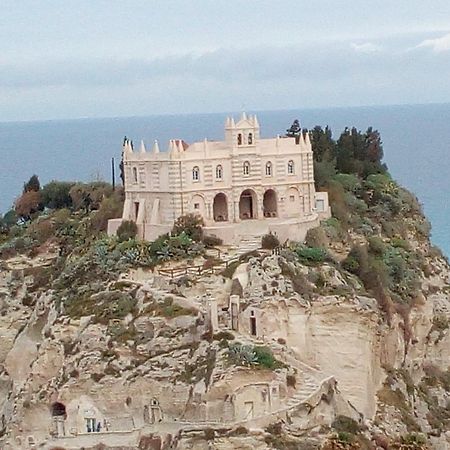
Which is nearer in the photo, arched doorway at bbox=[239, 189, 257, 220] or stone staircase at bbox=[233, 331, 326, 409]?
stone staircase at bbox=[233, 331, 326, 409]

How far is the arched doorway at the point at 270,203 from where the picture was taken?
69.0m

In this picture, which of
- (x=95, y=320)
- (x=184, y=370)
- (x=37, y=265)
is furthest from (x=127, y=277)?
(x=37, y=265)

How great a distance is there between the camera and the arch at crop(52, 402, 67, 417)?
58.3 meters

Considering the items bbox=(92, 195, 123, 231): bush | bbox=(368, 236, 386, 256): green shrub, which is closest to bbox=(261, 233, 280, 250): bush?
bbox=(368, 236, 386, 256): green shrub

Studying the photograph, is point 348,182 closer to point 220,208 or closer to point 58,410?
point 220,208

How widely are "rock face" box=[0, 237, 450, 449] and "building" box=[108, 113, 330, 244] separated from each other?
181 inches

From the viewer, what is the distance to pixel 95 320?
60.2m

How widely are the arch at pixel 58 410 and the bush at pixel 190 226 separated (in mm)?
10656

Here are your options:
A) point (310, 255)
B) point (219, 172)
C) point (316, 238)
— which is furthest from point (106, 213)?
point (310, 255)

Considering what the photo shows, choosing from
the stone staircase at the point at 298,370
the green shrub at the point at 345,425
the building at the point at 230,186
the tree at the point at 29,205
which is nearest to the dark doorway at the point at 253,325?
the stone staircase at the point at 298,370

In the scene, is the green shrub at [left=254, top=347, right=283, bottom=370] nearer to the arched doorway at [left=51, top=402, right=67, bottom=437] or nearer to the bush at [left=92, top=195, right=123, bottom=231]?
the arched doorway at [left=51, top=402, right=67, bottom=437]

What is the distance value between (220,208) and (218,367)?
580 inches

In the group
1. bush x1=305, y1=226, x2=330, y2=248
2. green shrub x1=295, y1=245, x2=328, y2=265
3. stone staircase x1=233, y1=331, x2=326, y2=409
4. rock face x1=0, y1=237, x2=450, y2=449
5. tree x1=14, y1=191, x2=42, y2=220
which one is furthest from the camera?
tree x1=14, y1=191, x2=42, y2=220

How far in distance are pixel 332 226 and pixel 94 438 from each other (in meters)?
18.6
